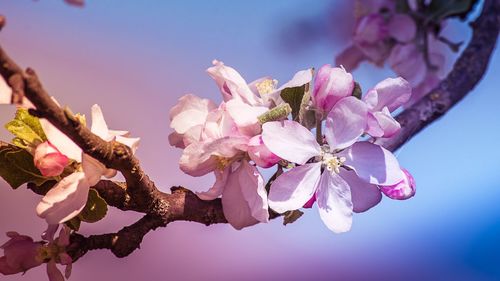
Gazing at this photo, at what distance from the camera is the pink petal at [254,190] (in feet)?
1.59

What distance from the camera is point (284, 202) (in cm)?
49

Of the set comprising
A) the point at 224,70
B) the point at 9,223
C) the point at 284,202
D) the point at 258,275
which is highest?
the point at 224,70

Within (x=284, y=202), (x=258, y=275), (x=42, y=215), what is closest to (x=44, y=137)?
(x=42, y=215)

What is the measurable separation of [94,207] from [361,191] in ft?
0.77

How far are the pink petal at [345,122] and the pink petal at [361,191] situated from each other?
0.04 meters

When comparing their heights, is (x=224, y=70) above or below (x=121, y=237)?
above

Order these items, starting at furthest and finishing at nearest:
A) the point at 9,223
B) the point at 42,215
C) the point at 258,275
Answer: the point at 258,275 → the point at 9,223 → the point at 42,215

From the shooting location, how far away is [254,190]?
50 centimetres

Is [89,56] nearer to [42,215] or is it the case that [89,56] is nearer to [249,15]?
[249,15]

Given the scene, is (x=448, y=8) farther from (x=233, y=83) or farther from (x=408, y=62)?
(x=233, y=83)

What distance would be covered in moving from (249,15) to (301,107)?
517 millimetres

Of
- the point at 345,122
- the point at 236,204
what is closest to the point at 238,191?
the point at 236,204

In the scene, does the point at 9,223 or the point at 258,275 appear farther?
the point at 258,275

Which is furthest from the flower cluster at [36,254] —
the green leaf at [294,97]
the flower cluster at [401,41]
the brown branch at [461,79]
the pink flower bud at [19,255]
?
the flower cluster at [401,41]
